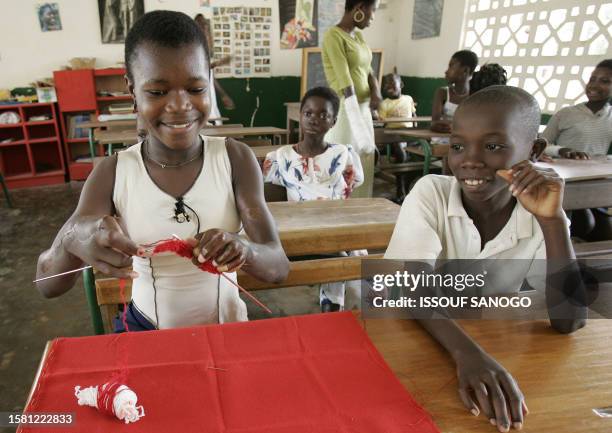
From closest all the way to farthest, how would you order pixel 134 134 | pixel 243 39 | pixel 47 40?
pixel 134 134, pixel 47 40, pixel 243 39

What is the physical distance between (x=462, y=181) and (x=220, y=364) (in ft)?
2.80

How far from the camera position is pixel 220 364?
0.90 meters

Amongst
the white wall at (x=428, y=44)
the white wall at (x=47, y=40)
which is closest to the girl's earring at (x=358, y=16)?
the white wall at (x=428, y=44)

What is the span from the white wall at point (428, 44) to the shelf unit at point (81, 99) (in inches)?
199

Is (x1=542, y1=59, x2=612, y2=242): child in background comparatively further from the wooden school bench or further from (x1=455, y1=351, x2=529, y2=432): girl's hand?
(x1=455, y1=351, x2=529, y2=432): girl's hand

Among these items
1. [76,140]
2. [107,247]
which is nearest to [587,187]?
[107,247]

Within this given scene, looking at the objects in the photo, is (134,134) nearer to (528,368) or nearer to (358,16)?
(358,16)

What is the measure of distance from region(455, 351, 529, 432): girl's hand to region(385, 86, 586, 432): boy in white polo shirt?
33 millimetres

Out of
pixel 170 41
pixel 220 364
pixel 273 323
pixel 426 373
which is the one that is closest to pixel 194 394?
pixel 220 364

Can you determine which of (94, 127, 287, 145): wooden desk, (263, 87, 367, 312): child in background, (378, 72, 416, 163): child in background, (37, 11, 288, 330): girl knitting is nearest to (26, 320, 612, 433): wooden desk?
(37, 11, 288, 330): girl knitting

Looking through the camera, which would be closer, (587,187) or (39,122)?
(587,187)

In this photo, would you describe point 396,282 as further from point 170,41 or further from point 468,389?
point 170,41

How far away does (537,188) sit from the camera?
43.4 inches

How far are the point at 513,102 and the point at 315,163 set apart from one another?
1662mm
